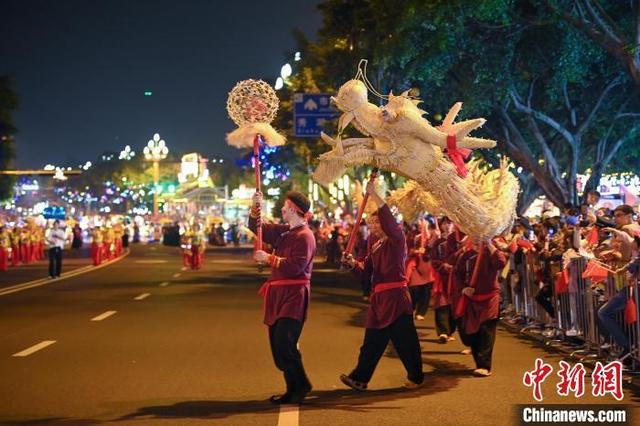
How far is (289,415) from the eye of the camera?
28.0 feet

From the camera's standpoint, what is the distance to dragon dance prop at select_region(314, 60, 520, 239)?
9938 millimetres

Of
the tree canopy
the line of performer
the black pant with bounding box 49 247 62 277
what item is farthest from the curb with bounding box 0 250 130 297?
the line of performer

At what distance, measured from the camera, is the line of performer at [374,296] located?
9047 mm

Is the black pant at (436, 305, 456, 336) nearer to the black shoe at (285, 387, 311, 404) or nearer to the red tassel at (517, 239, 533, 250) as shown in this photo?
the red tassel at (517, 239, 533, 250)

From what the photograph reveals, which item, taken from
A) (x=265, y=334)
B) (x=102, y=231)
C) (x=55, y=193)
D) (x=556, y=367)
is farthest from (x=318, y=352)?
(x=55, y=193)

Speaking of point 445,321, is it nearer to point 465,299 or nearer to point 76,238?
point 465,299

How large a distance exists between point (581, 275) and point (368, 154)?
13.6 ft

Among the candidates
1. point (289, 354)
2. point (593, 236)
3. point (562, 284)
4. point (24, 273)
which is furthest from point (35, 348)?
point (24, 273)

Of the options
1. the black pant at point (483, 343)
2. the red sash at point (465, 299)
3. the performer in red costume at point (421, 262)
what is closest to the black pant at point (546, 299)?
the performer in red costume at point (421, 262)

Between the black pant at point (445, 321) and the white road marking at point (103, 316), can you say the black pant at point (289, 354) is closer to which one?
the black pant at point (445, 321)

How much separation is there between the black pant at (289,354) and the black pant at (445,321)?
18.1 feet

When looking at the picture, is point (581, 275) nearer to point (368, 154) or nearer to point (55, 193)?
point (368, 154)

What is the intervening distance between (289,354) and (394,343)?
1324 mm

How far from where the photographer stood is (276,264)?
9.02 metres
